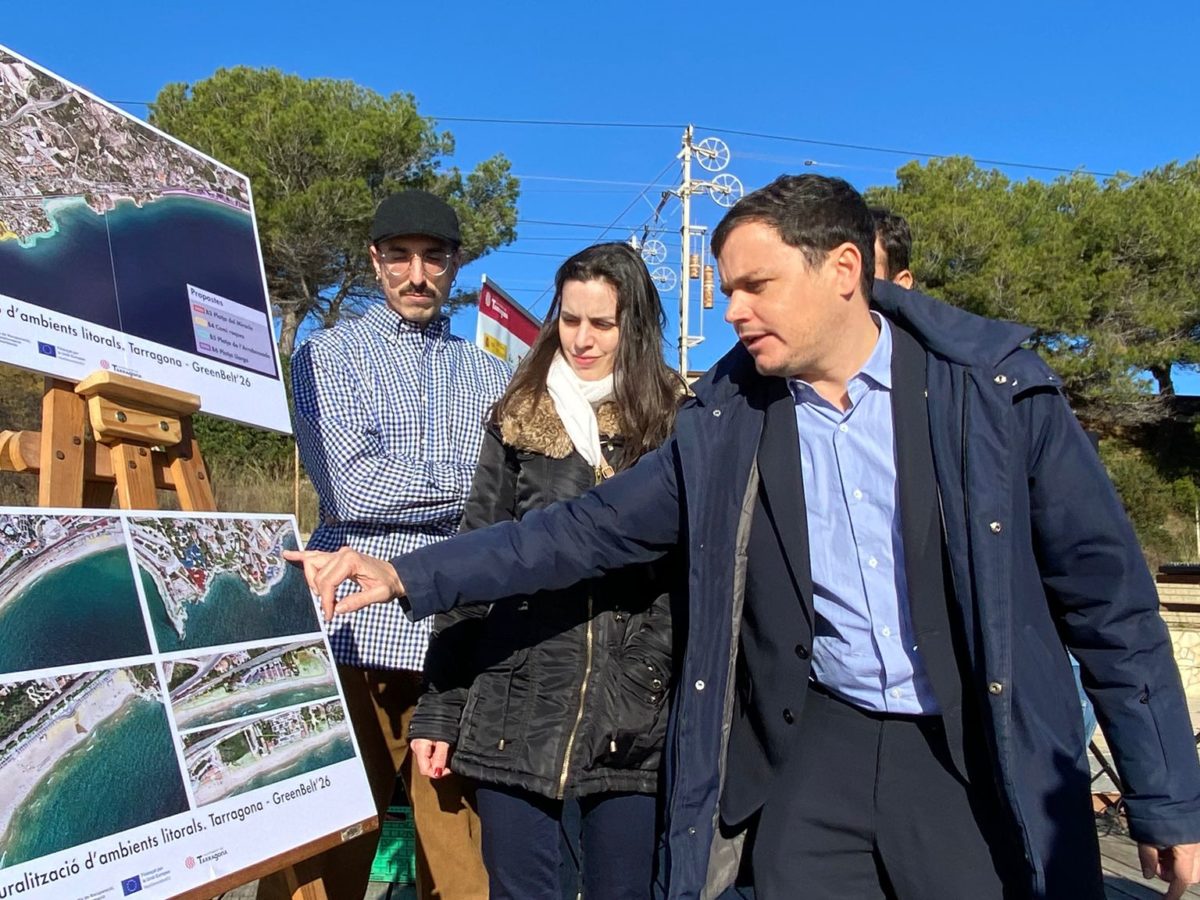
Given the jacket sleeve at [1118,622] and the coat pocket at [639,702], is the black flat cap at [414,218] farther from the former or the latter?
the jacket sleeve at [1118,622]

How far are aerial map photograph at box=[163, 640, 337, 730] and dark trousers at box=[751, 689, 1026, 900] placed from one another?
3.04 feet

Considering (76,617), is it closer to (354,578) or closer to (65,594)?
(65,594)

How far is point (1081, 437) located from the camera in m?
1.70

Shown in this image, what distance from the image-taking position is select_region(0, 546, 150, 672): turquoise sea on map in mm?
1488

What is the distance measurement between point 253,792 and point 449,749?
0.55 m

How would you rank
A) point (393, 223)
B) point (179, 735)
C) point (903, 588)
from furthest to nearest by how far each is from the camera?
point (393, 223), point (903, 588), point (179, 735)

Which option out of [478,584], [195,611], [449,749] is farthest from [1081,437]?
[195,611]

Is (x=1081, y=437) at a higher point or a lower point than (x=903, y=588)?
higher

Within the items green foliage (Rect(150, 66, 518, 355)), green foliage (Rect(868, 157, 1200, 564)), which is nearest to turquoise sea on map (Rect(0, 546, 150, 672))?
green foliage (Rect(150, 66, 518, 355))

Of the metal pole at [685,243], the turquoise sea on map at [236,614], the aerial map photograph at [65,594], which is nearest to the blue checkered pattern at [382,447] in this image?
the turquoise sea on map at [236,614]

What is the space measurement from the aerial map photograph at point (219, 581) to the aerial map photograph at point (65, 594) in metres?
0.05

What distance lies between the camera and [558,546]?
79.4 inches

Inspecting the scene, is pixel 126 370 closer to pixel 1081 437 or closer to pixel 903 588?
pixel 903 588

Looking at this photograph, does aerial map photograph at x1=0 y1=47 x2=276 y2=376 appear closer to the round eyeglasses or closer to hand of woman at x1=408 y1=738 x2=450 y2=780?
the round eyeglasses
